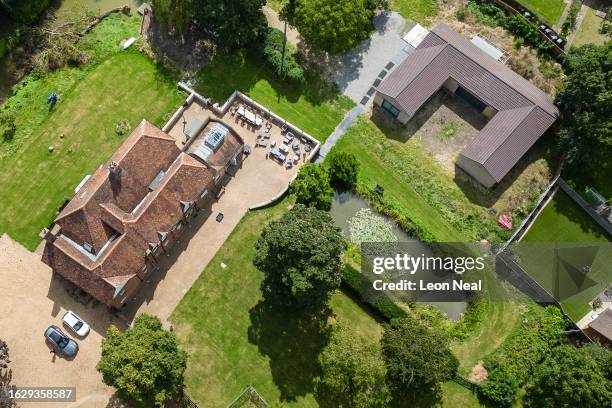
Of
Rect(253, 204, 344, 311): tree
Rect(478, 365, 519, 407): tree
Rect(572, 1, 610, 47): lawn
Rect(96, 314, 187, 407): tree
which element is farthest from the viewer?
Rect(572, 1, 610, 47): lawn

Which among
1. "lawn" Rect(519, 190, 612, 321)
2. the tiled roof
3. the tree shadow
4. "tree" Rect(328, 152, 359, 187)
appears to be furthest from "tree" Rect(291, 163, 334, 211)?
"lawn" Rect(519, 190, 612, 321)

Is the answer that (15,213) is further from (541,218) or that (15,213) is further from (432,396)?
(541,218)

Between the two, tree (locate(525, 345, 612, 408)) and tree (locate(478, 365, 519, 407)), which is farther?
tree (locate(478, 365, 519, 407))

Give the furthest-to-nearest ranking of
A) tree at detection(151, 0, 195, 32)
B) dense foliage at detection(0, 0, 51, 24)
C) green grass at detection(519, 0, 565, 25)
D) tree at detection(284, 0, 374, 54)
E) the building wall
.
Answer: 1. green grass at detection(519, 0, 565, 25)
2. dense foliage at detection(0, 0, 51, 24)
3. the building wall
4. tree at detection(151, 0, 195, 32)
5. tree at detection(284, 0, 374, 54)

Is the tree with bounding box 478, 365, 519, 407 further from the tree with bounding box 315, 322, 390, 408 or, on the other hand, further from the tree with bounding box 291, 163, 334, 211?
the tree with bounding box 291, 163, 334, 211

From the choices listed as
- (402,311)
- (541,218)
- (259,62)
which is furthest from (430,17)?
(402,311)

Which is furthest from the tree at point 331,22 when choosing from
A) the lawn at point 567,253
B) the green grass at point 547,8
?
the lawn at point 567,253
